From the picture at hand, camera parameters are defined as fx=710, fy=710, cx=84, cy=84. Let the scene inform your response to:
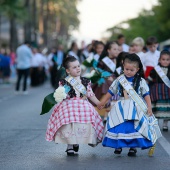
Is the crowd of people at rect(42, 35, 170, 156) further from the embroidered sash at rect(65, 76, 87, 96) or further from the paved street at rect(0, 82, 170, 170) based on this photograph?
the paved street at rect(0, 82, 170, 170)

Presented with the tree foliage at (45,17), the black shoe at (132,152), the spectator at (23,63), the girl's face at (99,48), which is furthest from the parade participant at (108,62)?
the tree foliage at (45,17)

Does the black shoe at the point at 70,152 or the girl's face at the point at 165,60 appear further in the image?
the girl's face at the point at 165,60

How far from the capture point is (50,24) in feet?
299

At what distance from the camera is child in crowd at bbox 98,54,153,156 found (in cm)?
845

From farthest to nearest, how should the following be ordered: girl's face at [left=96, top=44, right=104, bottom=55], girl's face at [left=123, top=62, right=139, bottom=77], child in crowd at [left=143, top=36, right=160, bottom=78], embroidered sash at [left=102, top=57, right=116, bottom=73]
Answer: girl's face at [left=96, top=44, right=104, bottom=55] < child in crowd at [left=143, top=36, right=160, bottom=78] < embroidered sash at [left=102, top=57, right=116, bottom=73] < girl's face at [left=123, top=62, right=139, bottom=77]

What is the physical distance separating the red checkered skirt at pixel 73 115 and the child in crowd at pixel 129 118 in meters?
0.16

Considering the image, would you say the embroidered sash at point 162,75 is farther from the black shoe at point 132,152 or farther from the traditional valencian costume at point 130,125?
the black shoe at point 132,152

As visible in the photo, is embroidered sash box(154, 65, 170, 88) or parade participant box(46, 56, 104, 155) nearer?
parade participant box(46, 56, 104, 155)

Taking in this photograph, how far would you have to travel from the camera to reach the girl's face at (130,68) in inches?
344

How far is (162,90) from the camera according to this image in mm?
11797

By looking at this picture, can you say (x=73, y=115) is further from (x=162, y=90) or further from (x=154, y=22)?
(x=154, y=22)

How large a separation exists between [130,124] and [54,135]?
0.95 meters

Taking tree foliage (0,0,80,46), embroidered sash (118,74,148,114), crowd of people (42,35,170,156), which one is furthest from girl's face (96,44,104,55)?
tree foliage (0,0,80,46)

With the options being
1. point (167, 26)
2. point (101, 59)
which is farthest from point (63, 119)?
point (167, 26)
